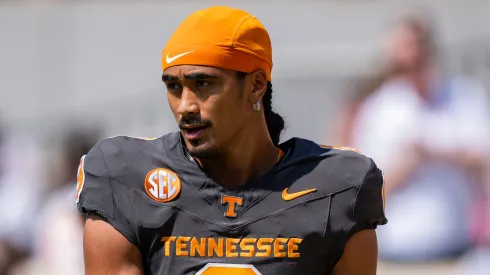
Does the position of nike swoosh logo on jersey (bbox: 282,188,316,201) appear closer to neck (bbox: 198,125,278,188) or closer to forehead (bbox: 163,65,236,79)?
neck (bbox: 198,125,278,188)

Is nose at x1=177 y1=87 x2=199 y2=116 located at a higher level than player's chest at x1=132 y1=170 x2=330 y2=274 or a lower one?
higher

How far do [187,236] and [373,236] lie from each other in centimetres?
63

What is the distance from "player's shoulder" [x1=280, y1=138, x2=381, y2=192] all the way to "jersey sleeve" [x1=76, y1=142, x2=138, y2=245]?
23.1 inches

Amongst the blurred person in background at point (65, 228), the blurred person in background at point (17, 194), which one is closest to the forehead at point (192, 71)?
the blurred person in background at point (65, 228)

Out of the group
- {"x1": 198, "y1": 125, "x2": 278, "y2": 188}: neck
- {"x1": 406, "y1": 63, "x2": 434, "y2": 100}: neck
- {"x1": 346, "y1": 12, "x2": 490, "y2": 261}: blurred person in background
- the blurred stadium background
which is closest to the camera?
{"x1": 198, "y1": 125, "x2": 278, "y2": 188}: neck

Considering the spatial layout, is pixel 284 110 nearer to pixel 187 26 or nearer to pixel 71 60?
pixel 71 60

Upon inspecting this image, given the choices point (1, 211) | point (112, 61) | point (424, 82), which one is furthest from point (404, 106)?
point (112, 61)

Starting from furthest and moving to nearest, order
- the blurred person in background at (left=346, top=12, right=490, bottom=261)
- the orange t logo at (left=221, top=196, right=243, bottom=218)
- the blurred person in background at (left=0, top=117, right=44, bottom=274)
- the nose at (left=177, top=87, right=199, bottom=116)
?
the blurred person in background at (left=0, top=117, right=44, bottom=274), the blurred person in background at (left=346, top=12, right=490, bottom=261), the orange t logo at (left=221, top=196, right=243, bottom=218), the nose at (left=177, top=87, right=199, bottom=116)

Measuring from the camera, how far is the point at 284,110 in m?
9.55

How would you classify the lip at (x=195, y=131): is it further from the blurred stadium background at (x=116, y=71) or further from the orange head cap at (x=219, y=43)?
the blurred stadium background at (x=116, y=71)

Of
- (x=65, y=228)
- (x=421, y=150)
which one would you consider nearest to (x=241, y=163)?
(x=421, y=150)

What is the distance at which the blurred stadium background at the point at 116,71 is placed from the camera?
28.3ft

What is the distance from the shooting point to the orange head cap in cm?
368

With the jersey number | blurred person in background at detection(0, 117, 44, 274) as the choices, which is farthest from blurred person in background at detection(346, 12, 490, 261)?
the jersey number
